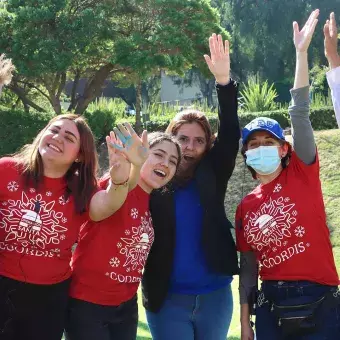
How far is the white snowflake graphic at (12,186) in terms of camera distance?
2.79 m

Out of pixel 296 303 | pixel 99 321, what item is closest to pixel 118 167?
pixel 99 321

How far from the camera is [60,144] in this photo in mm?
2922

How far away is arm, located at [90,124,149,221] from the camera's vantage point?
2748mm

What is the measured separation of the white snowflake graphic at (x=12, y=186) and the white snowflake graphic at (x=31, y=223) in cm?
5

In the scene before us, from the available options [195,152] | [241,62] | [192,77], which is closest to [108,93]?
[192,77]

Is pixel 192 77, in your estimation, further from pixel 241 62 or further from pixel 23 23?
pixel 23 23

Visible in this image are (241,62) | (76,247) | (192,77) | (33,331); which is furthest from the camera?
(192,77)

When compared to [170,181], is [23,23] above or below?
above

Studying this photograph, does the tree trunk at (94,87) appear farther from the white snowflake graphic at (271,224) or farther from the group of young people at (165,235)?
the white snowflake graphic at (271,224)

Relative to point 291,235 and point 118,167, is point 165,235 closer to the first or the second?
point 118,167

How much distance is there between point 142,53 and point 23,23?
8.84 feet

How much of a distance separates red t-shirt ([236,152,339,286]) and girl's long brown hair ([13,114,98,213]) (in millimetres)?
850

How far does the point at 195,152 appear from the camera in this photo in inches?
129

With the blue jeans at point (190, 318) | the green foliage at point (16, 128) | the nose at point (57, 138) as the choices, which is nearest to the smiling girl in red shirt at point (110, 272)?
the blue jeans at point (190, 318)
